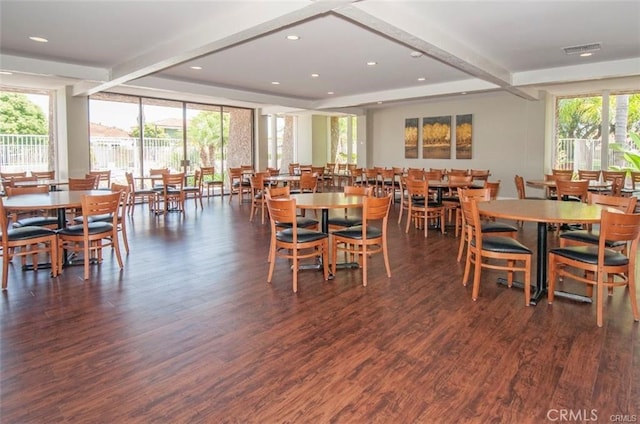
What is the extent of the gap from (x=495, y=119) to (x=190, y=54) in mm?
8855

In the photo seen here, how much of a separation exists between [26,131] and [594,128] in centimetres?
1355

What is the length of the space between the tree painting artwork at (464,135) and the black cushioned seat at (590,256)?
357 inches

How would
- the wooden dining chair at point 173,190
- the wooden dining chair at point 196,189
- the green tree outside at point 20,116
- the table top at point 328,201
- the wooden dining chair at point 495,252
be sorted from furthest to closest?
the wooden dining chair at point 196,189 < the green tree outside at point 20,116 < the wooden dining chair at point 173,190 < the table top at point 328,201 < the wooden dining chair at point 495,252

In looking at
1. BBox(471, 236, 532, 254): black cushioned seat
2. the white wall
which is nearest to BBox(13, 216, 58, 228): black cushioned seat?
BBox(471, 236, 532, 254): black cushioned seat

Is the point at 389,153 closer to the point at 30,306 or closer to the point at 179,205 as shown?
the point at 179,205

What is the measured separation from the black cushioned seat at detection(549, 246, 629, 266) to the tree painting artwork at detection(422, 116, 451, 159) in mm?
9425

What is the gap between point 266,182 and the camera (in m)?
9.82

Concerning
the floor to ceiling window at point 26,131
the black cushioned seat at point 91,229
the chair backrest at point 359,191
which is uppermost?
the floor to ceiling window at point 26,131

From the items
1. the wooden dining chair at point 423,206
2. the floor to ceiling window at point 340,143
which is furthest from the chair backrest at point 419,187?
the floor to ceiling window at point 340,143

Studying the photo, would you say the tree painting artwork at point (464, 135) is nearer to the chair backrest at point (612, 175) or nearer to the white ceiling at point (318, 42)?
the white ceiling at point (318, 42)

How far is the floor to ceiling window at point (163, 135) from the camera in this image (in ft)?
35.3

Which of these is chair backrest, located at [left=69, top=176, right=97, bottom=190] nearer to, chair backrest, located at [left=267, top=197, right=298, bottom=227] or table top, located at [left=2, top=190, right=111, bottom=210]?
table top, located at [left=2, top=190, right=111, bottom=210]

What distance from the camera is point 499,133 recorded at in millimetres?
11852

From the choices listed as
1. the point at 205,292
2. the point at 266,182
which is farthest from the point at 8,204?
the point at 266,182
